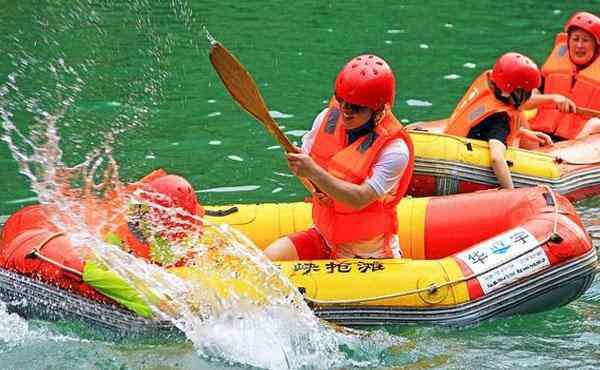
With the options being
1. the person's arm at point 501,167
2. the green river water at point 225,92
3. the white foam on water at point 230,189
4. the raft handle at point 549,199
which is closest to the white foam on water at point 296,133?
the green river water at point 225,92

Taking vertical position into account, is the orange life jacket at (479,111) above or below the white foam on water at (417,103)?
above

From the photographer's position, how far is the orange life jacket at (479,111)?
841 centimetres

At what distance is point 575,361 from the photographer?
6078 millimetres

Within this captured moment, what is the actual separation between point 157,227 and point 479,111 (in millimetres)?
3415

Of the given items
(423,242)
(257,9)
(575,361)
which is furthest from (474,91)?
(257,9)

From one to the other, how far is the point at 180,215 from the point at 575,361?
2281 mm

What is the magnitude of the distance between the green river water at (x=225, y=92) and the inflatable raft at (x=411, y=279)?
12 centimetres

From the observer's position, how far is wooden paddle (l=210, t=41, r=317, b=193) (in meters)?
5.81

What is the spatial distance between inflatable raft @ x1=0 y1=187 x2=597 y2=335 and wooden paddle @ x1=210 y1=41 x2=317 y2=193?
82cm

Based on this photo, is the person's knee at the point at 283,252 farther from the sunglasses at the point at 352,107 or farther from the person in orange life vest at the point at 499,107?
the person in orange life vest at the point at 499,107

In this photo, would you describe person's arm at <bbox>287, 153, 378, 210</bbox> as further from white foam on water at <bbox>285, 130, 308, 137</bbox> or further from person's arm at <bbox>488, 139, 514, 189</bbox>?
white foam on water at <bbox>285, 130, 308, 137</bbox>

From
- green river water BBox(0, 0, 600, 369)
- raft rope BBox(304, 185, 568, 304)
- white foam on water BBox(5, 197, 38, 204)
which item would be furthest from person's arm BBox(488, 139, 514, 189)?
white foam on water BBox(5, 197, 38, 204)

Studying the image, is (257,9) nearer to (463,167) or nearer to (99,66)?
(99,66)

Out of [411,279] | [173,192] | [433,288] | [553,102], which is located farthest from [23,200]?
[553,102]
